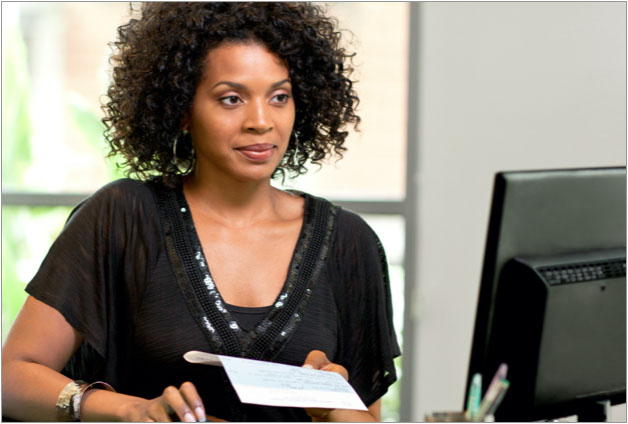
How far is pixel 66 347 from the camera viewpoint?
144 cm

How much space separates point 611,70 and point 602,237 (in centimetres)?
179

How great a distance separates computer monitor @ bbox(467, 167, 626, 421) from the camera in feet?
3.91

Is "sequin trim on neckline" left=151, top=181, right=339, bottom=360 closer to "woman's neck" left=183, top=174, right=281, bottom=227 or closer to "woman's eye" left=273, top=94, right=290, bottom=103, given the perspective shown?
"woman's neck" left=183, top=174, right=281, bottom=227

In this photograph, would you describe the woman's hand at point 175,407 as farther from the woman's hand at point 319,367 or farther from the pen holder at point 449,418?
the pen holder at point 449,418

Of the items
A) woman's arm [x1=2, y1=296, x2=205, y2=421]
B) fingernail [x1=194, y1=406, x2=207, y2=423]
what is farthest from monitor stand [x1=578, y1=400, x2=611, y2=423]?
woman's arm [x1=2, y1=296, x2=205, y2=421]

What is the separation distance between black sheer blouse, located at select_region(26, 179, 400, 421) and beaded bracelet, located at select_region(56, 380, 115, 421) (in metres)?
0.11

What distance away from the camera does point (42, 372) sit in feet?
4.51

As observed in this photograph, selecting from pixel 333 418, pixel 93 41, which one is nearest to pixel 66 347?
pixel 333 418

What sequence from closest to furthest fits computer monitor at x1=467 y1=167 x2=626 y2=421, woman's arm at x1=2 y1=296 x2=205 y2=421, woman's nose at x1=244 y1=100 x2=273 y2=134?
computer monitor at x1=467 y1=167 x2=626 y2=421 → woman's arm at x1=2 y1=296 x2=205 y2=421 → woman's nose at x1=244 y1=100 x2=273 y2=134

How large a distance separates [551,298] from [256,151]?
579 millimetres

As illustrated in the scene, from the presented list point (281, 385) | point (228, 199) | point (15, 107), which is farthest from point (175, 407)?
point (15, 107)

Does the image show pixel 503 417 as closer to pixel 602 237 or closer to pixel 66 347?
pixel 602 237

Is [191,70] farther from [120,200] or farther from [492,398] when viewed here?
[492,398]

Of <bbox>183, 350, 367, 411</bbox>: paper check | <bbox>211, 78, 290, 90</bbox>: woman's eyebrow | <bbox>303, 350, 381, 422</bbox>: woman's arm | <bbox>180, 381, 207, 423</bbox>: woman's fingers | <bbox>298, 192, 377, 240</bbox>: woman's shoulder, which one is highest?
<bbox>211, 78, 290, 90</bbox>: woman's eyebrow
